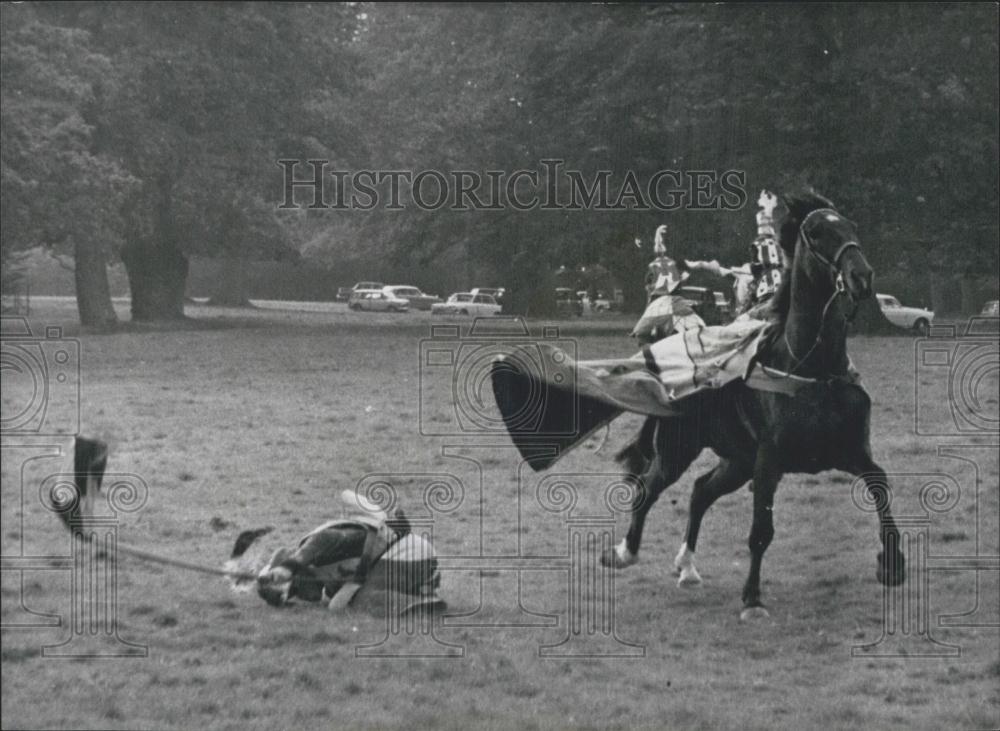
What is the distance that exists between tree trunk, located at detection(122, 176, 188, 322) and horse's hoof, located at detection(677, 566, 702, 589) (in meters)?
1.83

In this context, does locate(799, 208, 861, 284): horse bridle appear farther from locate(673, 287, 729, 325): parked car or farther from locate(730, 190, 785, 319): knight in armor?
locate(673, 287, 729, 325): parked car

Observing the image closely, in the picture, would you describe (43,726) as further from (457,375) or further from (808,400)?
(808,400)

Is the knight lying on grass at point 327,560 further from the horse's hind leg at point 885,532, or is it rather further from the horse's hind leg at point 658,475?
the horse's hind leg at point 885,532

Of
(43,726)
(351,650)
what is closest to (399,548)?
(351,650)

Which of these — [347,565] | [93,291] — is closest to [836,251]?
[347,565]

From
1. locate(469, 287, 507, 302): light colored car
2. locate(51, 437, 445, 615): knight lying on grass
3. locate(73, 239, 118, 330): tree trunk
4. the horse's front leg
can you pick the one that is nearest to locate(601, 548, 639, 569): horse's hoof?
the horse's front leg

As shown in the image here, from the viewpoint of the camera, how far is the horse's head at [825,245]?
16.3 ft

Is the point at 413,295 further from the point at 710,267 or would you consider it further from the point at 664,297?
the point at 710,267

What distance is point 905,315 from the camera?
18.2 feet

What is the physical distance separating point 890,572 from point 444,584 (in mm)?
1566

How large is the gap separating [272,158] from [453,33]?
0.72 metres

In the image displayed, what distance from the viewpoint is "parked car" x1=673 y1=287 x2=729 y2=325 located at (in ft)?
17.4

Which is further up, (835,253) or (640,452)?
(835,253)

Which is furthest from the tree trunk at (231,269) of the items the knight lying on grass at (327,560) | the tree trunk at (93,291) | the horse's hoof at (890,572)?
the horse's hoof at (890,572)
